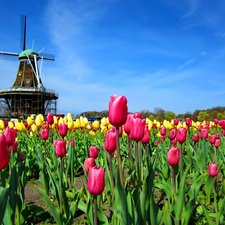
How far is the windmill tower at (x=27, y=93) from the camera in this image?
3159 cm

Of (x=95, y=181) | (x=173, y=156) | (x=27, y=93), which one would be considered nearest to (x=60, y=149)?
(x=95, y=181)

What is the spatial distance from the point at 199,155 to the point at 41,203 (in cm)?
229

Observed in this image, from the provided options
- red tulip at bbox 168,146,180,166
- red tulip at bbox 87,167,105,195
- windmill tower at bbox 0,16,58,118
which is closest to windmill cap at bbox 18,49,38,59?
windmill tower at bbox 0,16,58,118

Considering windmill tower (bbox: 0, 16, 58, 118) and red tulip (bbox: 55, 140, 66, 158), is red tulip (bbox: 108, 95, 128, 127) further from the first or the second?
windmill tower (bbox: 0, 16, 58, 118)

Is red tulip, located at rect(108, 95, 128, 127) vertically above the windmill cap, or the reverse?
the windmill cap

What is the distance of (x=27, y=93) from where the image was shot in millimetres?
31031

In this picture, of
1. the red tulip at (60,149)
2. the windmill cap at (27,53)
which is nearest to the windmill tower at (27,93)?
the windmill cap at (27,53)

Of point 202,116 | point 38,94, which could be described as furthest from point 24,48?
point 202,116

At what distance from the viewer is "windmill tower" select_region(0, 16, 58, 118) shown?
104ft

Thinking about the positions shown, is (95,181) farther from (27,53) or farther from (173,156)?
(27,53)

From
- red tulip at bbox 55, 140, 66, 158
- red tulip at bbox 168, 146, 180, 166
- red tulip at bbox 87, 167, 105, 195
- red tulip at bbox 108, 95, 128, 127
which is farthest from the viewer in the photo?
red tulip at bbox 55, 140, 66, 158

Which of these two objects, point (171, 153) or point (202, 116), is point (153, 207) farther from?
point (202, 116)

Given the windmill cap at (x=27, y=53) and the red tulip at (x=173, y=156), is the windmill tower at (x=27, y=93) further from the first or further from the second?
the red tulip at (x=173, y=156)

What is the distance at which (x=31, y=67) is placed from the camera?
33.8 meters
